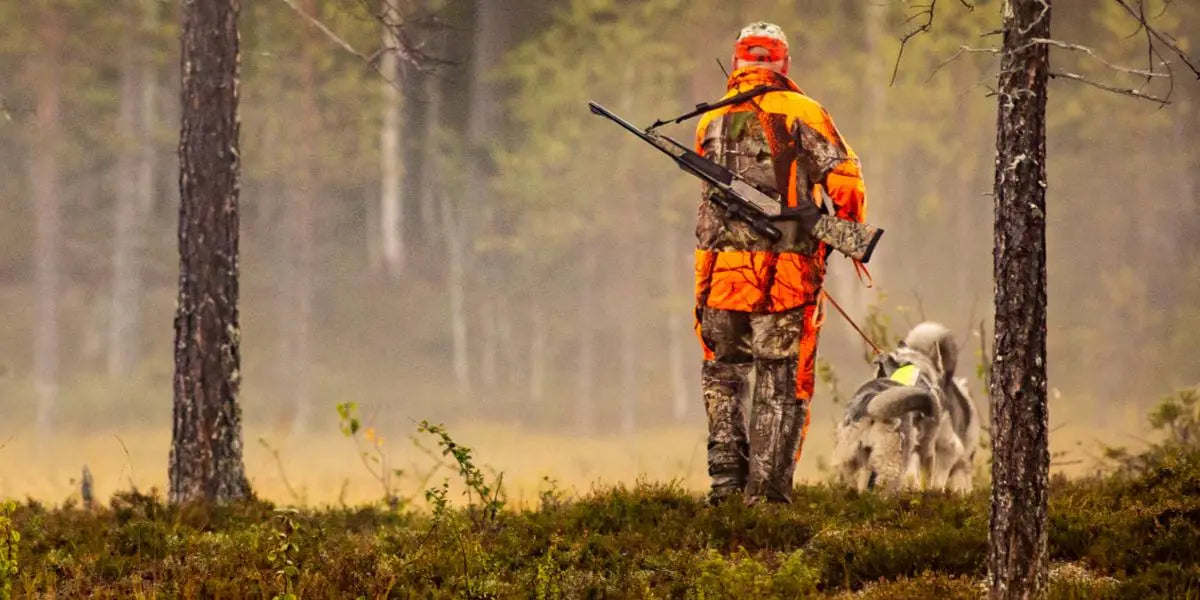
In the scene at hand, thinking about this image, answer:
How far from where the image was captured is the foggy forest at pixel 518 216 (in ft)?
96.6

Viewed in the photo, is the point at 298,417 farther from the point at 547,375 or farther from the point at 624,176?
the point at 624,176

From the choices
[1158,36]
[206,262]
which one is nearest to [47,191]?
[206,262]

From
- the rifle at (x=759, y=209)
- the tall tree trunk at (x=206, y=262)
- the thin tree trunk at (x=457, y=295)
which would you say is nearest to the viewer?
the rifle at (x=759, y=209)

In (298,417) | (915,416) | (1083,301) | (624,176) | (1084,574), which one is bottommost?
(1084,574)

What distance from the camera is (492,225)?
3262 centimetres

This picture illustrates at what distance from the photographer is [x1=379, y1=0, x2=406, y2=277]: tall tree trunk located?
103 ft

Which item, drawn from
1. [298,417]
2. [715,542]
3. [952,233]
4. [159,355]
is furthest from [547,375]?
Answer: [715,542]

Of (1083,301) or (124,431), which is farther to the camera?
(1083,301)

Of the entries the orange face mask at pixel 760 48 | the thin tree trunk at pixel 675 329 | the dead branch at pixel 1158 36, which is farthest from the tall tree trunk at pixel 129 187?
the dead branch at pixel 1158 36

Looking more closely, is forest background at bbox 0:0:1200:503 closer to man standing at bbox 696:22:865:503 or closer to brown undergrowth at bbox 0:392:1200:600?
man standing at bbox 696:22:865:503

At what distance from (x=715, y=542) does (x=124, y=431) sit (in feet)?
72.1

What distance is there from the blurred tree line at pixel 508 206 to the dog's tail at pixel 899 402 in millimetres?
19993

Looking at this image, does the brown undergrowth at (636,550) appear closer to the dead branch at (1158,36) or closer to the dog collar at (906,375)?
the dog collar at (906,375)

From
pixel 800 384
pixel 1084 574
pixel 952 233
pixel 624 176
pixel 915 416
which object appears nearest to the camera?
pixel 1084 574
